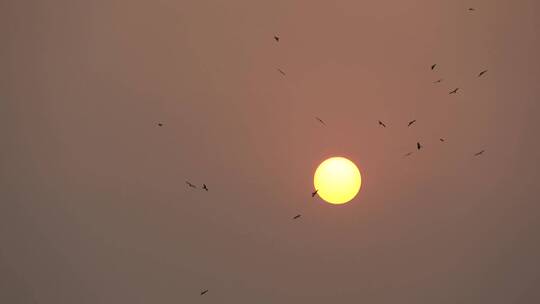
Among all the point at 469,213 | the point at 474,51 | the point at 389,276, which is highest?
the point at 474,51

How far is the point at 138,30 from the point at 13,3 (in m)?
0.47

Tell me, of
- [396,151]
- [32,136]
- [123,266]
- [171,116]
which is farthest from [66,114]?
[396,151]

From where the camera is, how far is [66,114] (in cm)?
273

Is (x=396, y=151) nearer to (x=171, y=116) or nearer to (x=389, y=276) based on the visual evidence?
(x=389, y=276)

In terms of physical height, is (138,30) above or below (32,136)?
above

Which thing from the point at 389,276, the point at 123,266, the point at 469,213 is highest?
the point at 469,213

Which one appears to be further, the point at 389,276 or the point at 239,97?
the point at 389,276

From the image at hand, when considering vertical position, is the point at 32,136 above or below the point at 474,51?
below

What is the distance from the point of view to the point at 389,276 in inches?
114

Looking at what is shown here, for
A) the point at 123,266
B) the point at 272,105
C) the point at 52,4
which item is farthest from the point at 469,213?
the point at 52,4

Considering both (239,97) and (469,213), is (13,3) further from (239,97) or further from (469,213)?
(469,213)

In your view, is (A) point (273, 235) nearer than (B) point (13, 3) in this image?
No

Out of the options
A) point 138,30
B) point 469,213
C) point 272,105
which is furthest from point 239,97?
point 469,213

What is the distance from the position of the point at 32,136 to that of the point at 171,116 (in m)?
0.55
